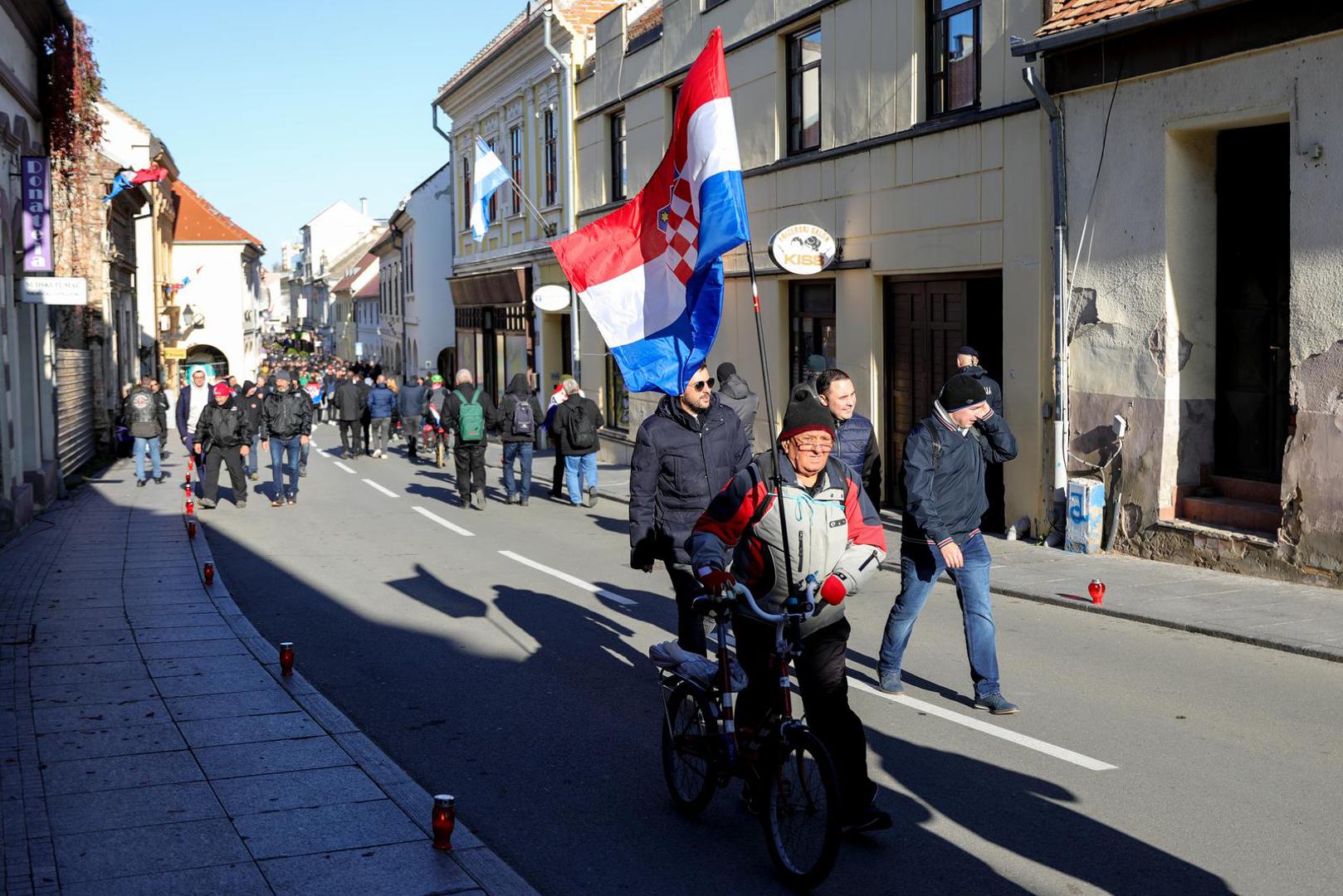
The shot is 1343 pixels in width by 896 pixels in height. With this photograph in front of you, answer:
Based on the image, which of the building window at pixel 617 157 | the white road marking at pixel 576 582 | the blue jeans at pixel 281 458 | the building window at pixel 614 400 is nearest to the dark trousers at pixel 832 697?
the white road marking at pixel 576 582

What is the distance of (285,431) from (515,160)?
16.3 m

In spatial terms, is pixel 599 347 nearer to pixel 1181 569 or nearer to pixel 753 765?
pixel 1181 569

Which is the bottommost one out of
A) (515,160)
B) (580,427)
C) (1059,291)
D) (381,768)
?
(381,768)

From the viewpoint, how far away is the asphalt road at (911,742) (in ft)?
17.6

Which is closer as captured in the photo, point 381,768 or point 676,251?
point 381,768

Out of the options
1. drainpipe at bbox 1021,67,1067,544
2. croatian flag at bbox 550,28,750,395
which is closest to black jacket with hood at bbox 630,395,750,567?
croatian flag at bbox 550,28,750,395

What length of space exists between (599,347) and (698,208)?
22.3 metres

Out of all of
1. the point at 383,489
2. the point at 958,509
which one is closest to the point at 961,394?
the point at 958,509

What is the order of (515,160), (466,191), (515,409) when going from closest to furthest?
(515,409), (515,160), (466,191)

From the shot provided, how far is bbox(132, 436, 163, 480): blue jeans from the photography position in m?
23.1

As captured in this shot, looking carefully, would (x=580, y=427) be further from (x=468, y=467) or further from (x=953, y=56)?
(x=953, y=56)

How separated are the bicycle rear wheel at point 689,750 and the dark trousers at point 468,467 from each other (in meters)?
13.2

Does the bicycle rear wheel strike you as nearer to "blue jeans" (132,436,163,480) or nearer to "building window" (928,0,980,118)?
"building window" (928,0,980,118)

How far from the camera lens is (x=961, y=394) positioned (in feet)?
24.6
